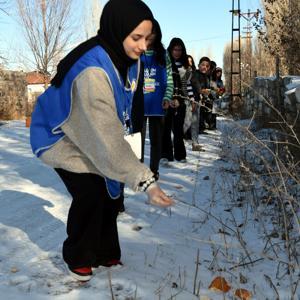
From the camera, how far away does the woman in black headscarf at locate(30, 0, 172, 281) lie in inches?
75.1

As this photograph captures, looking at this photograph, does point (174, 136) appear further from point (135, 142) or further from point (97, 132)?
point (97, 132)

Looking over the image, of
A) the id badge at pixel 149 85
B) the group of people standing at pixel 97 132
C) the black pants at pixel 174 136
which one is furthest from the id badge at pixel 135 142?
the black pants at pixel 174 136

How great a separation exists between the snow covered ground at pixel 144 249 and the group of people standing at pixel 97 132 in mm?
178

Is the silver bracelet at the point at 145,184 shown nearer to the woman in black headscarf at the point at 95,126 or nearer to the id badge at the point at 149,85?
the woman in black headscarf at the point at 95,126

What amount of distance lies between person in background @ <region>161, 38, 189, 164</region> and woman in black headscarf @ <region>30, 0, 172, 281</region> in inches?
134

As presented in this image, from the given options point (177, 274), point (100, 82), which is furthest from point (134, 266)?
point (100, 82)

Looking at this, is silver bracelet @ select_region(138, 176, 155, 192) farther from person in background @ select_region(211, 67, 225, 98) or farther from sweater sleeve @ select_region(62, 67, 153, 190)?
person in background @ select_region(211, 67, 225, 98)

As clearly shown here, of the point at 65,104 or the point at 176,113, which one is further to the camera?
the point at 176,113

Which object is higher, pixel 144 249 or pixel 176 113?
pixel 176 113

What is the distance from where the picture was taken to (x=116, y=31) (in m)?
2.07

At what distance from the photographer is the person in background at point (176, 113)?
5766mm

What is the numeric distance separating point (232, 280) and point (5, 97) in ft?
51.8

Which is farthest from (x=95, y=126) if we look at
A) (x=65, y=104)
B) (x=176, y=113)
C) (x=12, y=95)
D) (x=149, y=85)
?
(x=12, y=95)

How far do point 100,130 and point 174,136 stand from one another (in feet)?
14.7
